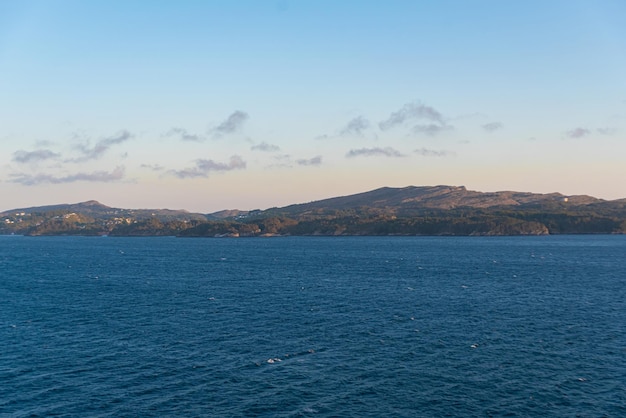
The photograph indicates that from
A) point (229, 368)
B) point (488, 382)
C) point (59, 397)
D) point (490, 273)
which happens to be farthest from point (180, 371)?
point (490, 273)

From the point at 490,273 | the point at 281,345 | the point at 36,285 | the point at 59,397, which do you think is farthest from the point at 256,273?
the point at 59,397

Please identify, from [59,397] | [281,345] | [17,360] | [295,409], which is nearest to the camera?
[295,409]

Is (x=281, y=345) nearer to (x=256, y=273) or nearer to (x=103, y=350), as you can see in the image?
(x=103, y=350)

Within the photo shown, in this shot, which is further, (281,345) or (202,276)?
(202,276)

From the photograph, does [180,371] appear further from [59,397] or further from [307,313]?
[307,313]

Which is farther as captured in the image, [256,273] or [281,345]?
[256,273]

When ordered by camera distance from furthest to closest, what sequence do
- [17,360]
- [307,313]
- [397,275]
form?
1. [397,275]
2. [307,313]
3. [17,360]
